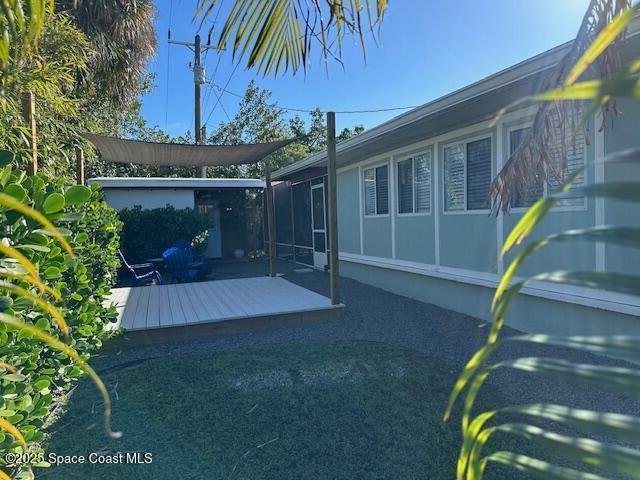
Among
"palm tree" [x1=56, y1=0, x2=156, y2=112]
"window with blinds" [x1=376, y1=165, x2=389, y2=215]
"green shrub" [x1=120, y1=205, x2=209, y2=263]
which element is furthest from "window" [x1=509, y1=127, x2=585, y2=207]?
"green shrub" [x1=120, y1=205, x2=209, y2=263]

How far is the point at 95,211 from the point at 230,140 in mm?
20383

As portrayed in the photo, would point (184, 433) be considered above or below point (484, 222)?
below

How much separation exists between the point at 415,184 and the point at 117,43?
728 centimetres

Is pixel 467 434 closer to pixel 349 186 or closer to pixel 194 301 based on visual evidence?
pixel 194 301

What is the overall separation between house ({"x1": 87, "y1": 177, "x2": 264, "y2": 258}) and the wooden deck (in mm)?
5309

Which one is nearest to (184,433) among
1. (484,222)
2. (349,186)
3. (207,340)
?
(207,340)

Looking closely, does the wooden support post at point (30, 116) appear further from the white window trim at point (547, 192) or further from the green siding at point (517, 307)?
the green siding at point (517, 307)

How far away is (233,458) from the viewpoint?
106 inches

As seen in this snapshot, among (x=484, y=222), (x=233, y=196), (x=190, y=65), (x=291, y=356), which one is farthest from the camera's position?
(x=190, y=65)

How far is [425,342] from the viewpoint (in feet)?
16.6

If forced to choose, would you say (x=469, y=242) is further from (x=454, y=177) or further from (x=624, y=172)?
(x=624, y=172)

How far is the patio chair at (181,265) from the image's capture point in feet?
31.6

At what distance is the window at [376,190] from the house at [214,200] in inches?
212

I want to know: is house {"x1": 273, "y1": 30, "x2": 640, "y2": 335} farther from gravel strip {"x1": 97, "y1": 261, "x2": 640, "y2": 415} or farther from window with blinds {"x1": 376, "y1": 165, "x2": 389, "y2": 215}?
gravel strip {"x1": 97, "y1": 261, "x2": 640, "y2": 415}
